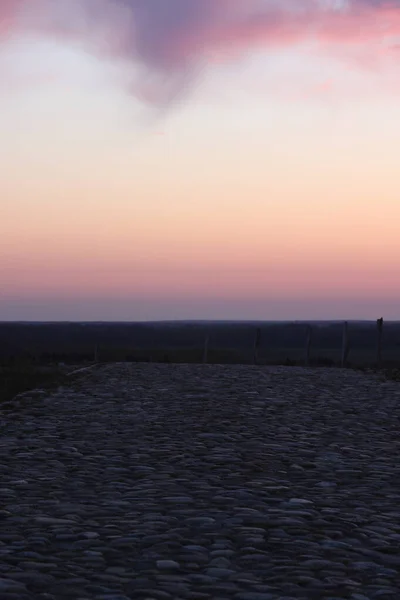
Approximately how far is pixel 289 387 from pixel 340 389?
1476 mm

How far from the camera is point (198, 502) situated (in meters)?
9.37

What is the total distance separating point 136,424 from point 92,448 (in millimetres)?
2827

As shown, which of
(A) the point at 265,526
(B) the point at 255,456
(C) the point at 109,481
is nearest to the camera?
(A) the point at 265,526

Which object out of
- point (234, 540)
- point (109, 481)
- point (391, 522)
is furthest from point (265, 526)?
point (109, 481)

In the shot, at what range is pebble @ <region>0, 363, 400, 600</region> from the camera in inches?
263

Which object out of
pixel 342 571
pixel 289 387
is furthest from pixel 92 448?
pixel 289 387

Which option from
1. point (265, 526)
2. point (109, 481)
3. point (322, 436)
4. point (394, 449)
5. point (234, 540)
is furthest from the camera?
point (322, 436)

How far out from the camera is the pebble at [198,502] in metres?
6.67

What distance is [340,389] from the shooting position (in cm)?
2502

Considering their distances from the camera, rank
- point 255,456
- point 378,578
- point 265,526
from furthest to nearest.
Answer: point 255,456
point 265,526
point 378,578

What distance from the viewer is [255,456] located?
12.4 meters

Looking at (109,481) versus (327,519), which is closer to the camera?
(327,519)

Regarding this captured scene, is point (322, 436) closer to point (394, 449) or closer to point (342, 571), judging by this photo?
point (394, 449)

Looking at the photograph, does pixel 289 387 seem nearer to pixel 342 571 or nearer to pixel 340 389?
pixel 340 389
